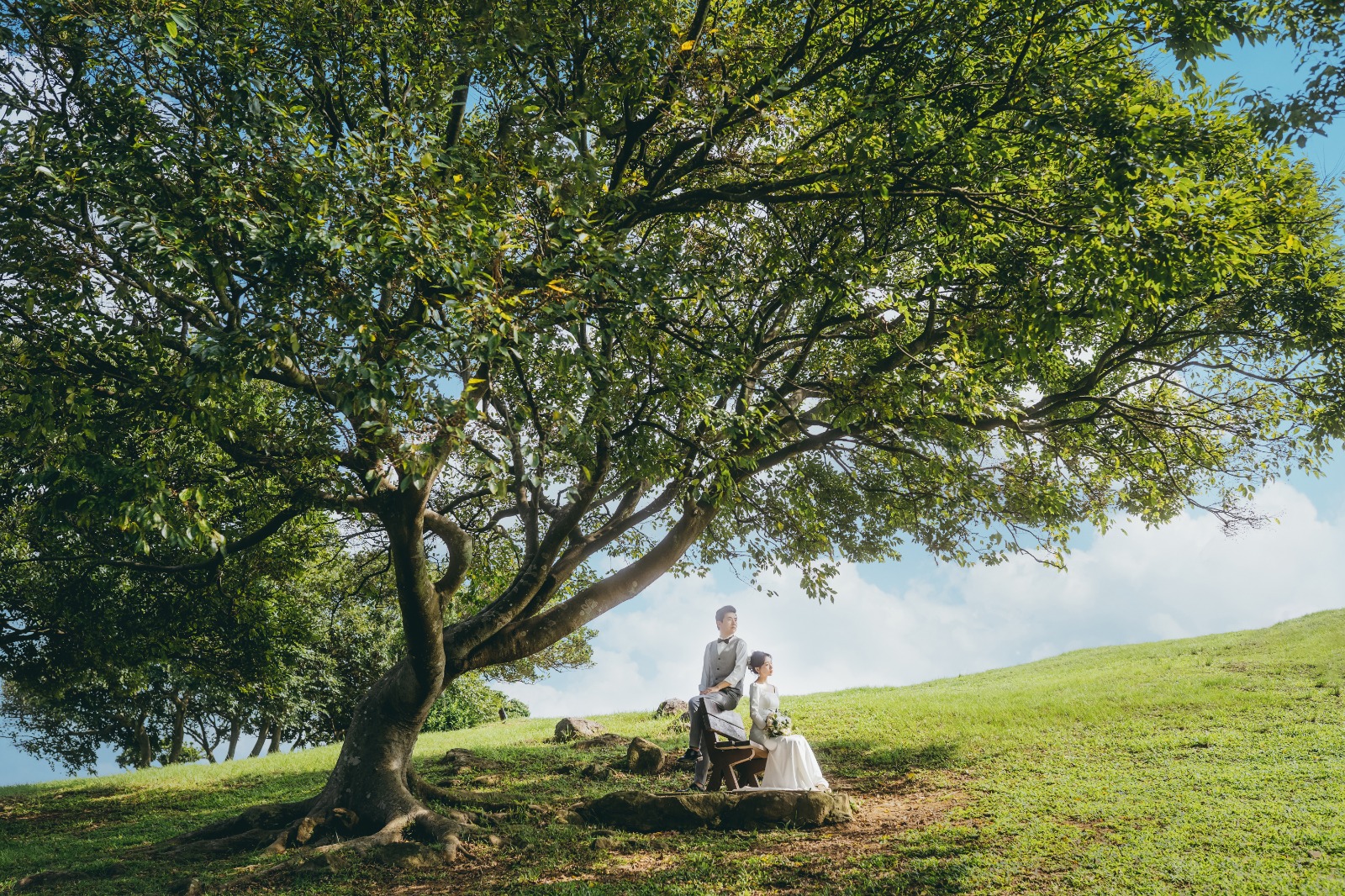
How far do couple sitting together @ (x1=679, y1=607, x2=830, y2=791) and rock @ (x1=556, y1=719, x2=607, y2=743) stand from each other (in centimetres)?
853

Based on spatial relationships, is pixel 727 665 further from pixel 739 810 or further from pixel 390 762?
pixel 390 762

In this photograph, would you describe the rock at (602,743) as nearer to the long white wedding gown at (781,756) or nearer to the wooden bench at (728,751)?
the wooden bench at (728,751)

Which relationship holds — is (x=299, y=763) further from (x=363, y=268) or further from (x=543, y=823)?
(x=363, y=268)

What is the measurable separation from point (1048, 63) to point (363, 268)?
7744 mm

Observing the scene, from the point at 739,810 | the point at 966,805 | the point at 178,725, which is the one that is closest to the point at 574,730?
the point at 739,810

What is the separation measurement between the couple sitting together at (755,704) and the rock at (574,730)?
853 cm

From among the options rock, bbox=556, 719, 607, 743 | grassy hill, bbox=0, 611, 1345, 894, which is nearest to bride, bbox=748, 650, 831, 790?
grassy hill, bbox=0, 611, 1345, 894

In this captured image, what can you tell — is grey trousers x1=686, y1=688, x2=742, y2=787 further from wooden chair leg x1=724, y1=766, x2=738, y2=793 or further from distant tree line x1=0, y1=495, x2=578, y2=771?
distant tree line x1=0, y1=495, x2=578, y2=771

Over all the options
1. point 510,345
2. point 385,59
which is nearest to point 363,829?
point 510,345

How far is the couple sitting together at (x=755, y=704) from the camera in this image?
11727mm

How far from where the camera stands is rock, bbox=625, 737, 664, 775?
1535cm

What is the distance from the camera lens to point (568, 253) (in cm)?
864

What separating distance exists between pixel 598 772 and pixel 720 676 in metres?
4.70

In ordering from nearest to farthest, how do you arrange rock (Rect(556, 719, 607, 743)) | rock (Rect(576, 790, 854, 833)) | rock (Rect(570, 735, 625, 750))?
rock (Rect(576, 790, 854, 833)) < rock (Rect(570, 735, 625, 750)) < rock (Rect(556, 719, 607, 743))
